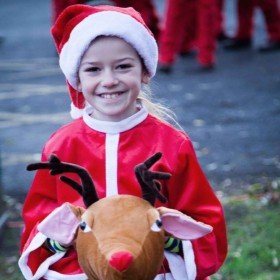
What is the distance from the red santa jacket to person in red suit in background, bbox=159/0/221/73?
6.24 metres

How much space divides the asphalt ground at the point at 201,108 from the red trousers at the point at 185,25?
0.24 meters

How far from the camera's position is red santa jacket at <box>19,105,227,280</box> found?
2615 mm

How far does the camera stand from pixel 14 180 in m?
5.74

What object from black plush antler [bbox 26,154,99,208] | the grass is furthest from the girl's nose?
the grass

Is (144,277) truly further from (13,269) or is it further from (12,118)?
(12,118)

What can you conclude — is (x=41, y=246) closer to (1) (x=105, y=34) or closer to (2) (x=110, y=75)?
(2) (x=110, y=75)

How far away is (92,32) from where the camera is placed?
2.56 meters

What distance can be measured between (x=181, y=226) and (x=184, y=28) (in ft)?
23.6

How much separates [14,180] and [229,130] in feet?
6.65

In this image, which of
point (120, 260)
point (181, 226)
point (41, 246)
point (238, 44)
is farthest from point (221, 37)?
point (120, 260)

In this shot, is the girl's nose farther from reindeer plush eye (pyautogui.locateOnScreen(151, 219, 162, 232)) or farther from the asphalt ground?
the asphalt ground

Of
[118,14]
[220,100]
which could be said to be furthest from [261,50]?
[118,14]

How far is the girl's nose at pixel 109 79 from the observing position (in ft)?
8.34

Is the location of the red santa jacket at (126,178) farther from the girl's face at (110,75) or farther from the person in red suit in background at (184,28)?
the person in red suit in background at (184,28)
